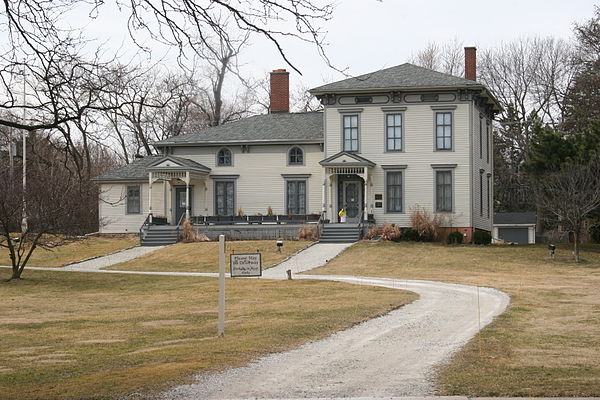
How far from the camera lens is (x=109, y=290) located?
103 feet

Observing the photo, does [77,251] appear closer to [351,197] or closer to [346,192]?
[346,192]

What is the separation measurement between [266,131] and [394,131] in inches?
285

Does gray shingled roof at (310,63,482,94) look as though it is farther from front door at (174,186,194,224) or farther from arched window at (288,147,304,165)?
front door at (174,186,194,224)

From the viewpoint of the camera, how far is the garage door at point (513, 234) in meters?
65.5

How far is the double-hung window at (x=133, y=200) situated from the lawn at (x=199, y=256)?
6.73 m

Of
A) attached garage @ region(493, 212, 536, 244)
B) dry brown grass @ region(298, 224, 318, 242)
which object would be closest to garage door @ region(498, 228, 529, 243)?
attached garage @ region(493, 212, 536, 244)

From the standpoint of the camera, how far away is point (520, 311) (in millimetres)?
21594

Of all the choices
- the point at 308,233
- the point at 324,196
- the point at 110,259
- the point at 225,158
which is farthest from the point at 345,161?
the point at 110,259

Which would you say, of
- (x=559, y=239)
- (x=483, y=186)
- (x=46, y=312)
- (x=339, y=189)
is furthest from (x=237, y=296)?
(x=559, y=239)

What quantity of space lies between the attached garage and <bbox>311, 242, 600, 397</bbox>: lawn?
58.5ft

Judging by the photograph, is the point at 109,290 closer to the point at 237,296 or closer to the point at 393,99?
the point at 237,296

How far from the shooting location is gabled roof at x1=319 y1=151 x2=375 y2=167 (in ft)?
152

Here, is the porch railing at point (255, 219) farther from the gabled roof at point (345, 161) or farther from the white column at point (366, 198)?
the gabled roof at point (345, 161)

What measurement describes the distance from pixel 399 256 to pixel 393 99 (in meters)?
9.75
